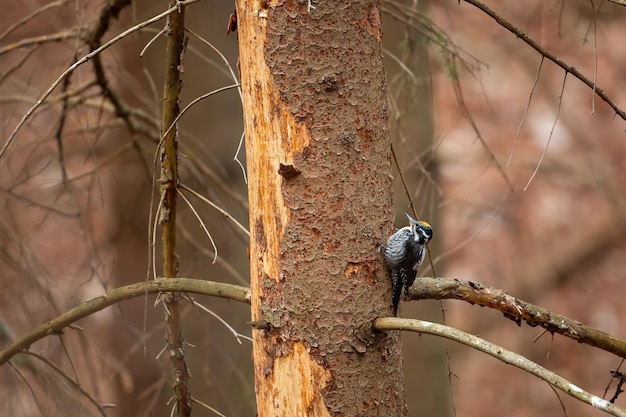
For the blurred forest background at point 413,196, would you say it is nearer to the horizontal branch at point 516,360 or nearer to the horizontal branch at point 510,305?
the horizontal branch at point 510,305

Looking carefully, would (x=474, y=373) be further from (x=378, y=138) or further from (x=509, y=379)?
(x=378, y=138)

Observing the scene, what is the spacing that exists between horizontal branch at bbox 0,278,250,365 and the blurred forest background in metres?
0.50

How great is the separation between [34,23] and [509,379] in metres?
6.38

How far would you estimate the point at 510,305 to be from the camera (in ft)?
6.41

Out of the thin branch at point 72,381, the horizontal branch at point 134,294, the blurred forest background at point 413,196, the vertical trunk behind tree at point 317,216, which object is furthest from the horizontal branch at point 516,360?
the blurred forest background at point 413,196

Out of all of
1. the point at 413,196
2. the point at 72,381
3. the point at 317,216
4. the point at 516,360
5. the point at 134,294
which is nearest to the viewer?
the point at 516,360

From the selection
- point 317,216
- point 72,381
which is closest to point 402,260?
point 317,216

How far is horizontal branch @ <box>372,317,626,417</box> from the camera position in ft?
4.76

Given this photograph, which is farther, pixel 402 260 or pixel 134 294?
pixel 134 294

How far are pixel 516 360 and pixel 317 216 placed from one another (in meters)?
0.55

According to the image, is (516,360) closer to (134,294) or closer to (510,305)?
(510,305)

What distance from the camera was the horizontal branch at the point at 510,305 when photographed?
1927 mm

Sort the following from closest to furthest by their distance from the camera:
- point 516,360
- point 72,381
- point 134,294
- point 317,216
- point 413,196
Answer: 1. point 516,360
2. point 317,216
3. point 134,294
4. point 72,381
5. point 413,196

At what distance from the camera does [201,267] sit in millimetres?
4527
